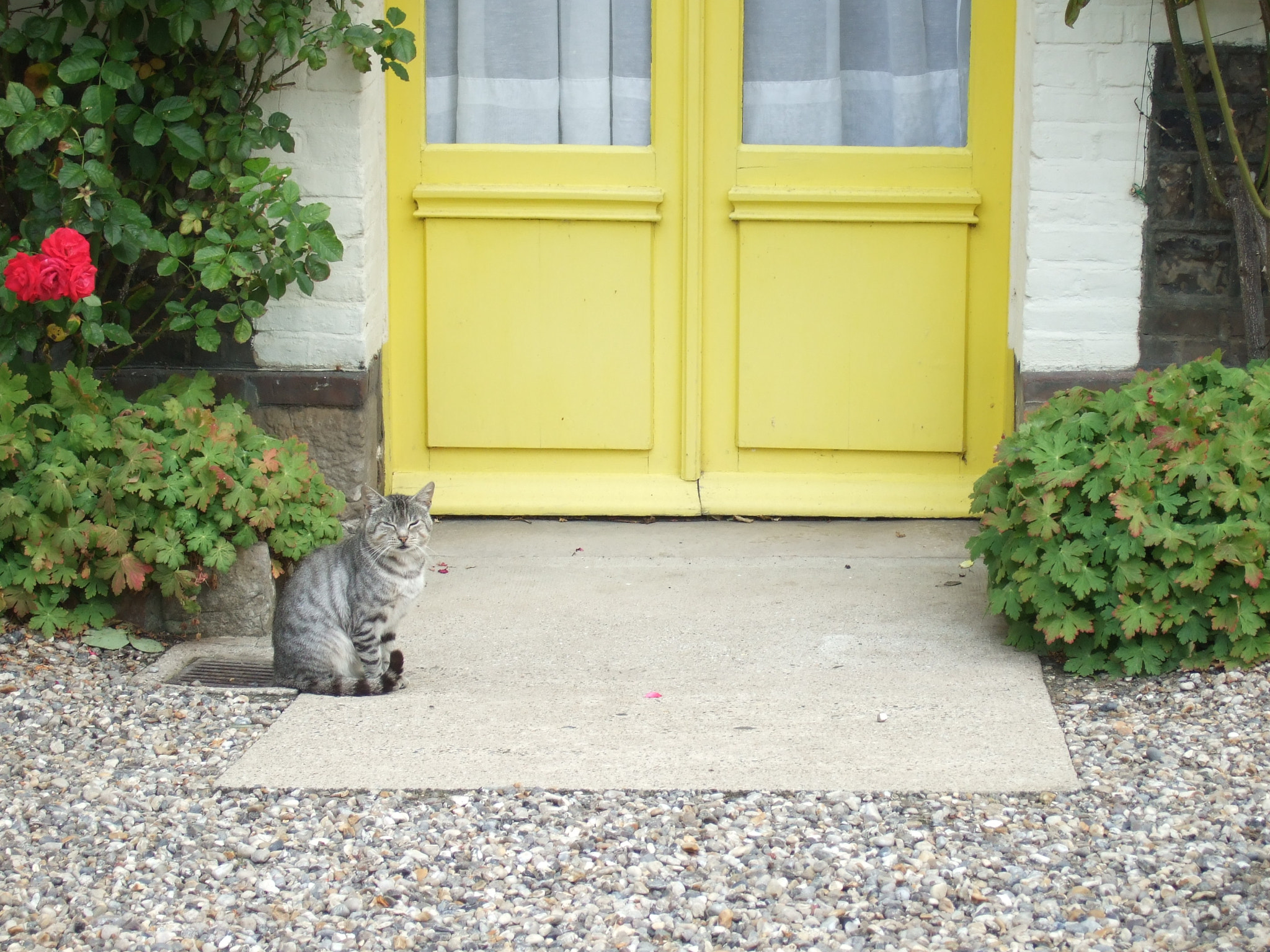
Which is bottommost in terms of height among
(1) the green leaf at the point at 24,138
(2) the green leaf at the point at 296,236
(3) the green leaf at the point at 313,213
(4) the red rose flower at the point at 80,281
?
(4) the red rose flower at the point at 80,281

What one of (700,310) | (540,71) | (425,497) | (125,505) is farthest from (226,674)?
(540,71)

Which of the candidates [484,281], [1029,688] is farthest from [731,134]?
[1029,688]

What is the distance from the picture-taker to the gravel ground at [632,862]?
2.44m

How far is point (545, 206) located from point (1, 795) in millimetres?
2931

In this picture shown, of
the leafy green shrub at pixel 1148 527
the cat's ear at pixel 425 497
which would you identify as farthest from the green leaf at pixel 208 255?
the leafy green shrub at pixel 1148 527

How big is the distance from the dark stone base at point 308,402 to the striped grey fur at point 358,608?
1133 millimetres

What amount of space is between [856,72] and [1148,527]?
7.84ft

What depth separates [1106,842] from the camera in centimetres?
272

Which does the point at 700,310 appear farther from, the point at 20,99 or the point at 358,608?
the point at 20,99

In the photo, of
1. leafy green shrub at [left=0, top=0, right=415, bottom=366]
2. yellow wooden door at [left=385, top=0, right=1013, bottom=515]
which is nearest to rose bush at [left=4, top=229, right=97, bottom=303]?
leafy green shrub at [left=0, top=0, right=415, bottom=366]

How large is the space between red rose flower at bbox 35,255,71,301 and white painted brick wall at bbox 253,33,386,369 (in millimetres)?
1101

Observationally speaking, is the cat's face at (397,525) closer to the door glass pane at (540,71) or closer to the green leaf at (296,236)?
the green leaf at (296,236)

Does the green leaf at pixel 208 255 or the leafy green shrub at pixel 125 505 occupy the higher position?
the green leaf at pixel 208 255

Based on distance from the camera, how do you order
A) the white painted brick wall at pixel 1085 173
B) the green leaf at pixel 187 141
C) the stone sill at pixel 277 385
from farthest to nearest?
1. the stone sill at pixel 277 385
2. the white painted brick wall at pixel 1085 173
3. the green leaf at pixel 187 141
